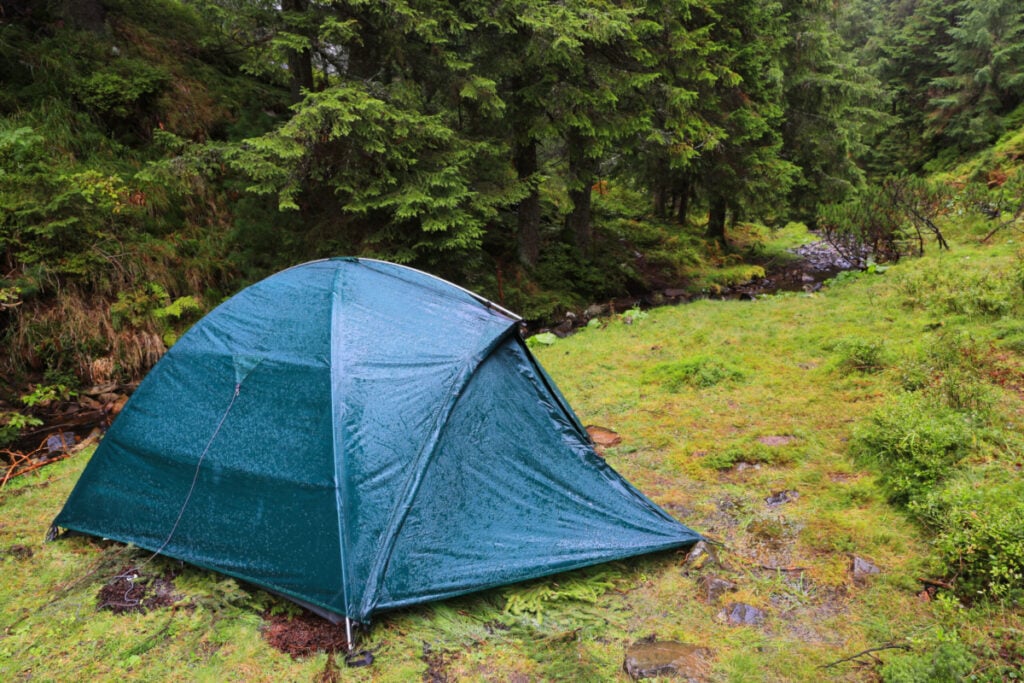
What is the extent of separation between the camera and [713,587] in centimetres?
380

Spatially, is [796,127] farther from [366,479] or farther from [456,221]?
[366,479]

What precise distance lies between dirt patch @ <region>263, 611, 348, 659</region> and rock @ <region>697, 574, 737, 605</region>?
7.49 ft

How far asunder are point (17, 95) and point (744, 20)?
14583 millimetres

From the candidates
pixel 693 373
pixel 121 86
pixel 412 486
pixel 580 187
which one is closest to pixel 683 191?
pixel 580 187

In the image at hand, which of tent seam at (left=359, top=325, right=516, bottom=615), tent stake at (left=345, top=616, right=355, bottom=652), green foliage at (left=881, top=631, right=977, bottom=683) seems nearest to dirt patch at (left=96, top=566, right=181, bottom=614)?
tent stake at (left=345, top=616, right=355, bottom=652)

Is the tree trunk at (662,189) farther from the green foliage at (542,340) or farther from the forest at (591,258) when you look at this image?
the green foliage at (542,340)

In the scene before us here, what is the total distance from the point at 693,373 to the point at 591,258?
7086 millimetres

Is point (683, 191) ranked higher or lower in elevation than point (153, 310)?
higher

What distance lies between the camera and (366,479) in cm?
371

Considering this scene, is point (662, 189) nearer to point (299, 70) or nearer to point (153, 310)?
point (299, 70)

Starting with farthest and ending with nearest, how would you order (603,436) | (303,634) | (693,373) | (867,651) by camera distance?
(693,373) < (603,436) < (303,634) < (867,651)

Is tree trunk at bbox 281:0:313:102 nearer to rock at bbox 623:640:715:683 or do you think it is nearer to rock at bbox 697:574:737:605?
rock at bbox 697:574:737:605

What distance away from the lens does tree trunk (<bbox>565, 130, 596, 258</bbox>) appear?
37.9ft

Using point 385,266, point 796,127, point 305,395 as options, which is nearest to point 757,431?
point 385,266
